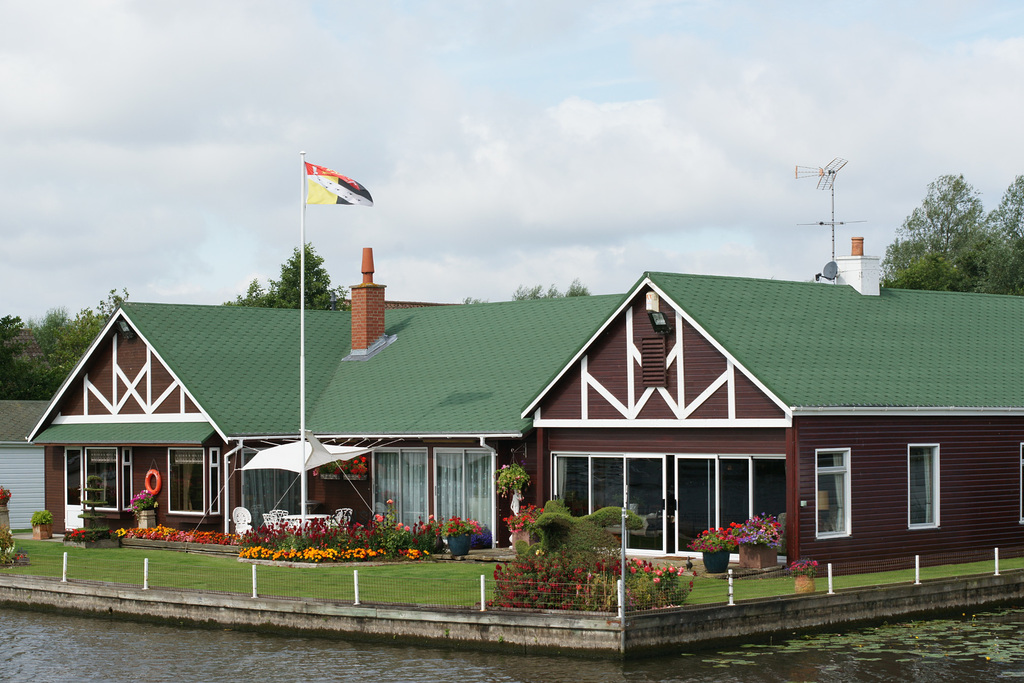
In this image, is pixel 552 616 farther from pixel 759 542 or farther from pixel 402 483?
pixel 402 483

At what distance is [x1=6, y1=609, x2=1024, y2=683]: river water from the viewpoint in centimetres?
1777

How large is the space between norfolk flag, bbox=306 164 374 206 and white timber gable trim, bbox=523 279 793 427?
5873mm

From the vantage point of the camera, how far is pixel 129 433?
33.7m

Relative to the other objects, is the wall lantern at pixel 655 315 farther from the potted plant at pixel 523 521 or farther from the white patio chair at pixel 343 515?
the white patio chair at pixel 343 515

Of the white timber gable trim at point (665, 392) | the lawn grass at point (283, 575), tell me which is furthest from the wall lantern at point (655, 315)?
the lawn grass at point (283, 575)

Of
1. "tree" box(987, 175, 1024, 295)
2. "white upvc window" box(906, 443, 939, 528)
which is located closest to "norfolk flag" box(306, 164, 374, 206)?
"white upvc window" box(906, 443, 939, 528)

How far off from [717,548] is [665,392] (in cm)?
385

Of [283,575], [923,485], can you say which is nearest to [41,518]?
[283,575]

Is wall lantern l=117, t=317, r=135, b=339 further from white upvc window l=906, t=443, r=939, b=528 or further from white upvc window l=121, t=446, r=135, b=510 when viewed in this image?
white upvc window l=906, t=443, r=939, b=528

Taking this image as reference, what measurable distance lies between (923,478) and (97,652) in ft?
51.4

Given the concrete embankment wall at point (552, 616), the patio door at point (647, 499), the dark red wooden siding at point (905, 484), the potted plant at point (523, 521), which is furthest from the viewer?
the potted plant at point (523, 521)

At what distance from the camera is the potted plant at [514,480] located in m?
28.8

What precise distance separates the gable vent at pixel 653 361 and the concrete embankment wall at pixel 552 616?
261 inches

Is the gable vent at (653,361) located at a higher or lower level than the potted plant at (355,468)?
higher
